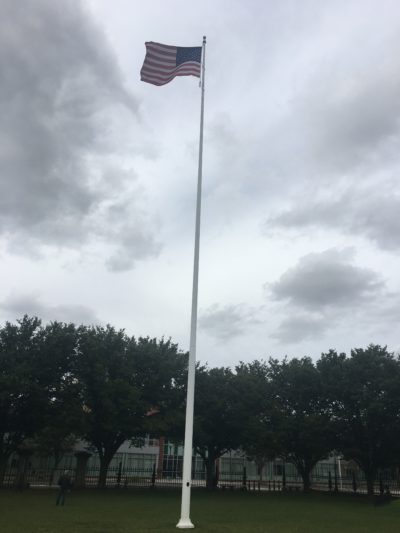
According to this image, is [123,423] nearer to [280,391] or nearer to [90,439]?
[90,439]

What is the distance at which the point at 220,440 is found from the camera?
128 feet

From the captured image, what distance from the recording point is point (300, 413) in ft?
124

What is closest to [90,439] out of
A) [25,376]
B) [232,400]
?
[25,376]

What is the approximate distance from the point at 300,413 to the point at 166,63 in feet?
91.6

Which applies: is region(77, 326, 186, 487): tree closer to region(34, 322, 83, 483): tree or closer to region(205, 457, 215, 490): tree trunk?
region(34, 322, 83, 483): tree

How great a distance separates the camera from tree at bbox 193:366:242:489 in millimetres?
37094

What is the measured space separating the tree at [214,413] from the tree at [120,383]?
285 centimetres

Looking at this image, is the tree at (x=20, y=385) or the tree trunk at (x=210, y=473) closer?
the tree at (x=20, y=385)

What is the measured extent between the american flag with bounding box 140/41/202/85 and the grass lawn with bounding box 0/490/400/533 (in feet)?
52.6

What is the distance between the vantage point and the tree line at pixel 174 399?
32406mm

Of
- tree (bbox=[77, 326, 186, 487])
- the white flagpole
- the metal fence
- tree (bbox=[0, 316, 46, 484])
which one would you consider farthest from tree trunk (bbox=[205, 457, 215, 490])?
the white flagpole

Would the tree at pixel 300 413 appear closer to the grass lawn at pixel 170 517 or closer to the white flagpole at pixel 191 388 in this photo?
the grass lawn at pixel 170 517

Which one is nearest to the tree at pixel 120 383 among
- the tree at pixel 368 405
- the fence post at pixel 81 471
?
the fence post at pixel 81 471

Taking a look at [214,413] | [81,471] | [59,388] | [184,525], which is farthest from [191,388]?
[81,471]
